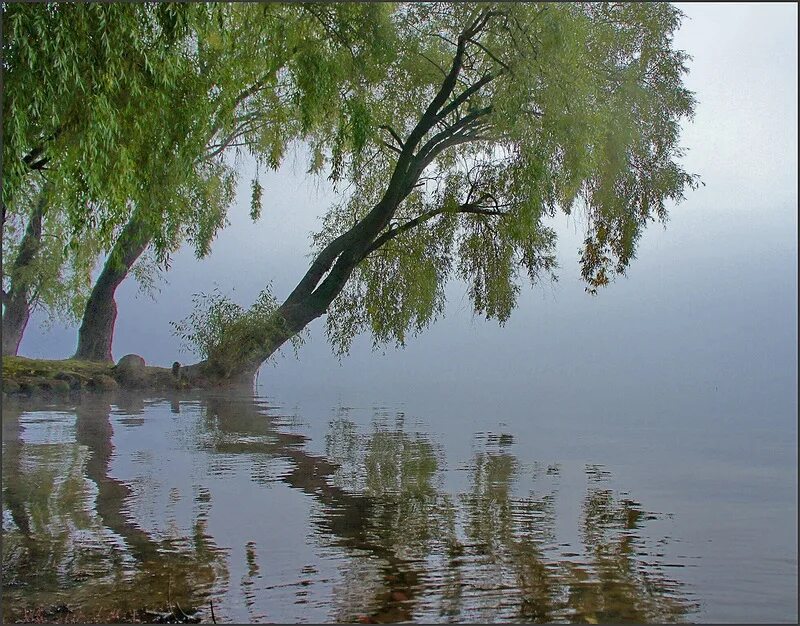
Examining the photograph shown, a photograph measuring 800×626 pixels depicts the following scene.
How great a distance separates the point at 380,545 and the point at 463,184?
31.6 ft

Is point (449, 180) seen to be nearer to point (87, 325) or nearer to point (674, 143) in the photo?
point (674, 143)

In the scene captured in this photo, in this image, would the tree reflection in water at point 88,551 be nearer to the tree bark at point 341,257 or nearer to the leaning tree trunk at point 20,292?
the tree bark at point 341,257

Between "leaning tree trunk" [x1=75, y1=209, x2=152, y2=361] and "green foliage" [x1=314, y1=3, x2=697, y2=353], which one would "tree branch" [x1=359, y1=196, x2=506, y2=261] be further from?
"leaning tree trunk" [x1=75, y1=209, x2=152, y2=361]

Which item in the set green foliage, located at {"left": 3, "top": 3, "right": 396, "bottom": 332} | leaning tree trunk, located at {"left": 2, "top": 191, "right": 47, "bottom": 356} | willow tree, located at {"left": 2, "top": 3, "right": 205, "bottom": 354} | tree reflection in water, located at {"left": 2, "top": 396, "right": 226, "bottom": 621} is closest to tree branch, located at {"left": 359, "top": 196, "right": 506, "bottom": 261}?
green foliage, located at {"left": 3, "top": 3, "right": 396, "bottom": 332}

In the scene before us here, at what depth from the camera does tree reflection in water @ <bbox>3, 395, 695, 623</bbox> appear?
2.97 m

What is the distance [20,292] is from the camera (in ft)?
54.3

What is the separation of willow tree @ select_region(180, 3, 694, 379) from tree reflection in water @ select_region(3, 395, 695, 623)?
5.90 meters

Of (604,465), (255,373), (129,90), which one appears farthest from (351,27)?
(255,373)

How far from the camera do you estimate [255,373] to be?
14.0m

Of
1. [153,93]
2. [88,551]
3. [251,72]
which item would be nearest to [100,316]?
[251,72]

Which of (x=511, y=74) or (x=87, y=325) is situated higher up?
(x=511, y=74)

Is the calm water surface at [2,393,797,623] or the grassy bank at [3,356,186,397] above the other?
the grassy bank at [3,356,186,397]

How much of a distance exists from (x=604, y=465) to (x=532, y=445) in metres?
1.19

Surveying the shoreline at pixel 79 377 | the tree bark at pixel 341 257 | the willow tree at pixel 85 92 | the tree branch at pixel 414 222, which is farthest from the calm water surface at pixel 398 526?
the tree branch at pixel 414 222
